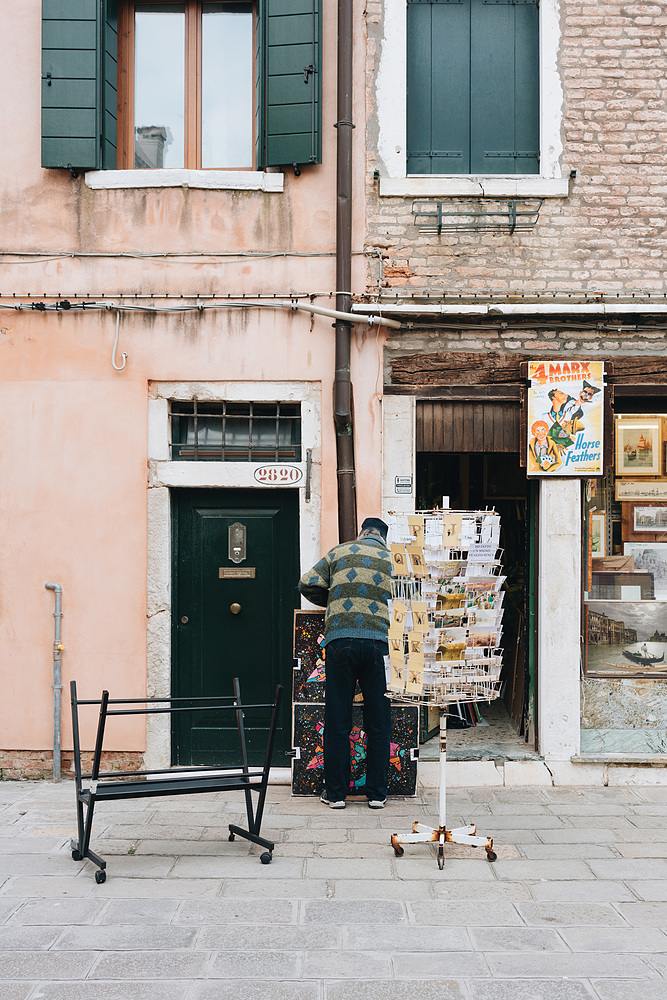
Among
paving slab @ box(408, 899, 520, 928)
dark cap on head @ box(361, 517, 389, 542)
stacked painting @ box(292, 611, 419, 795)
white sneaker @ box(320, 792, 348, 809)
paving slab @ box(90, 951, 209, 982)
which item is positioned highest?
dark cap on head @ box(361, 517, 389, 542)

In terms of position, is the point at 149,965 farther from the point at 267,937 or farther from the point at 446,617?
the point at 446,617

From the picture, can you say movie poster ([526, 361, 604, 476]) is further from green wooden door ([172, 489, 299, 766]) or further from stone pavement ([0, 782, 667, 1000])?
stone pavement ([0, 782, 667, 1000])

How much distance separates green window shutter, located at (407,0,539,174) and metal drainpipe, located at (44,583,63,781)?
165 inches

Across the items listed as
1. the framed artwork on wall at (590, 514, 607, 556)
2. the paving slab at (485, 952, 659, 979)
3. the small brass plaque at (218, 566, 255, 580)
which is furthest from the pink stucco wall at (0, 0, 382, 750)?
the paving slab at (485, 952, 659, 979)

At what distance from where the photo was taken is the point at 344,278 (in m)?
7.12

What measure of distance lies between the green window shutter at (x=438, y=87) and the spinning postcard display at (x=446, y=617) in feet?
10.7

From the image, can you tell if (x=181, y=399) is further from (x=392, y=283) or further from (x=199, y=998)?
(x=199, y=998)

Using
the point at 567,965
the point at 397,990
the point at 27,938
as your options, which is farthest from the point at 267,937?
the point at 567,965

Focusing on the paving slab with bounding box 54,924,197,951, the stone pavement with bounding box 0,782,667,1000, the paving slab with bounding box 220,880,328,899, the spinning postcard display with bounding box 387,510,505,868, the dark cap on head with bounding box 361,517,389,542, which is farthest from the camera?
the dark cap on head with bounding box 361,517,389,542

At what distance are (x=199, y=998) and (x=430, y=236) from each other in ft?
17.7

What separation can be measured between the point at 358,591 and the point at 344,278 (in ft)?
7.88

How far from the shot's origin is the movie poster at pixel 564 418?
7176mm

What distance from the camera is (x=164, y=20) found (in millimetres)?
7566

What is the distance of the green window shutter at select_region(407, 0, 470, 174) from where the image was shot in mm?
7367
